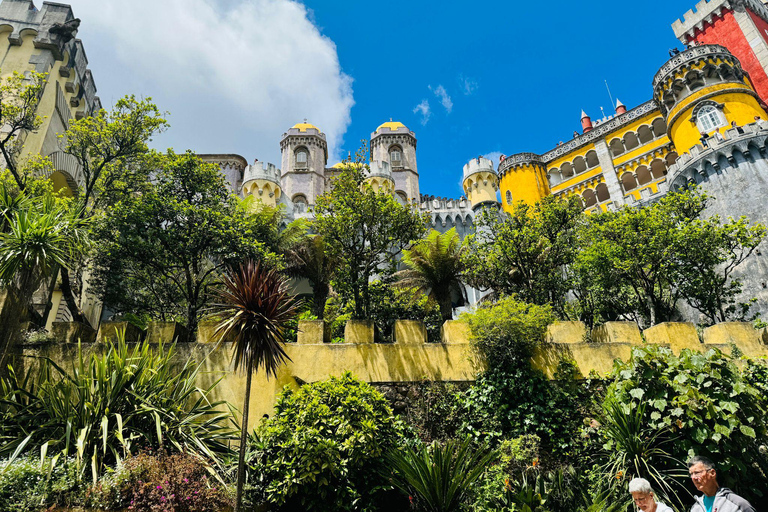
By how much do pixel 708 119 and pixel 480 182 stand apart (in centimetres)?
1562

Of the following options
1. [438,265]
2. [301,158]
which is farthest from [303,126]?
[438,265]

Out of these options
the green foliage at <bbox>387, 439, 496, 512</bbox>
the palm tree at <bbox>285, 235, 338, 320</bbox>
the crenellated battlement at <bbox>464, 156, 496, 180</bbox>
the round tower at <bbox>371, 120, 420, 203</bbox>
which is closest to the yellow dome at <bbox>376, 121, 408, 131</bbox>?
the round tower at <bbox>371, 120, 420, 203</bbox>

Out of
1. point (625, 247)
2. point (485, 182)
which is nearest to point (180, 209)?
point (625, 247)

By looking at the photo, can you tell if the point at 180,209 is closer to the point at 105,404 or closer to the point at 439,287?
the point at 105,404

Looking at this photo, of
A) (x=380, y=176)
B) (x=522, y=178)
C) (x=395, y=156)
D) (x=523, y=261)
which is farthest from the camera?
(x=395, y=156)

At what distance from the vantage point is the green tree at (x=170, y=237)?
45.1ft

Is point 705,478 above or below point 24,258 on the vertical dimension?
below

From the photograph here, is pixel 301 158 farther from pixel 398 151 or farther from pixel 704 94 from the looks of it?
pixel 704 94

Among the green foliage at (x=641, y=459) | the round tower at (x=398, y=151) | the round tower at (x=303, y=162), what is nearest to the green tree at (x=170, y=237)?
the green foliage at (x=641, y=459)

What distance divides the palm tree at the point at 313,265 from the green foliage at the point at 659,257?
11202mm

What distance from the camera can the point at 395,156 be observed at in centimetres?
4838

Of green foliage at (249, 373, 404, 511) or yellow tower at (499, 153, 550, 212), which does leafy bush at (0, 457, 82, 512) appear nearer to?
green foliage at (249, 373, 404, 511)

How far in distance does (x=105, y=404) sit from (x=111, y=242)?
8491 millimetres

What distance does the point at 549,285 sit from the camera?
15.7 metres
